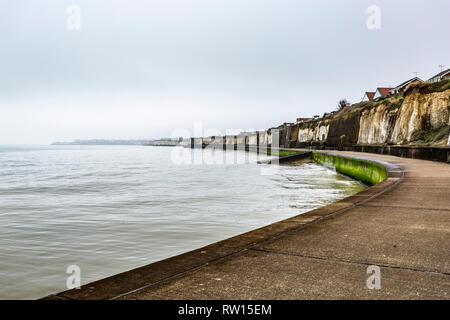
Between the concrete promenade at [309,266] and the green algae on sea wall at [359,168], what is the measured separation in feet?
33.8

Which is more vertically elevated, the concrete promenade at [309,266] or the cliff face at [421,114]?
the cliff face at [421,114]

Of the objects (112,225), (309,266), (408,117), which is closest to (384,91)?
(408,117)

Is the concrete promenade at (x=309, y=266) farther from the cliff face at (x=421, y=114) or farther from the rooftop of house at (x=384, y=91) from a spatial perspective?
the rooftop of house at (x=384, y=91)

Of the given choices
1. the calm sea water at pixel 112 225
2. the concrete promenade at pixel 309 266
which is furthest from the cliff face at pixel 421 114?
the concrete promenade at pixel 309 266

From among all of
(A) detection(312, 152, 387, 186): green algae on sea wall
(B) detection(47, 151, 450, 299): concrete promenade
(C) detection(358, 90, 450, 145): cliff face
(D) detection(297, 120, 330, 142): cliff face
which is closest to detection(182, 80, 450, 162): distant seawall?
(C) detection(358, 90, 450, 145): cliff face

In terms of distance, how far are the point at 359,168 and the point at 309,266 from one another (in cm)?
1959

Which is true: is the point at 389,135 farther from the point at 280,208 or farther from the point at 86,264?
the point at 86,264

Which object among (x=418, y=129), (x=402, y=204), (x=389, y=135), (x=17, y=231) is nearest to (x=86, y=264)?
(x=17, y=231)

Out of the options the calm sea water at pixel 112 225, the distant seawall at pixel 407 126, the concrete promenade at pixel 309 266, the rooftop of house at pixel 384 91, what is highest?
the rooftop of house at pixel 384 91

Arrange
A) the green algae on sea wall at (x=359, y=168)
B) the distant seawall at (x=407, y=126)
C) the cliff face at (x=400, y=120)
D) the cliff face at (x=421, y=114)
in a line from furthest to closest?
the cliff face at (x=400, y=120) < the cliff face at (x=421, y=114) < the distant seawall at (x=407, y=126) < the green algae on sea wall at (x=359, y=168)

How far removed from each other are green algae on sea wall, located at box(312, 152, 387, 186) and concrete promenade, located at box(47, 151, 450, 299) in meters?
10.3

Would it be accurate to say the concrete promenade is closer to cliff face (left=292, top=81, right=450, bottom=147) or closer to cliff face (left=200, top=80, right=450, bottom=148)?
cliff face (left=200, top=80, right=450, bottom=148)

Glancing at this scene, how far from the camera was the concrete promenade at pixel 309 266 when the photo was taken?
9.10ft

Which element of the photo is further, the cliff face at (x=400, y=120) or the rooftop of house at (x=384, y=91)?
the rooftop of house at (x=384, y=91)
